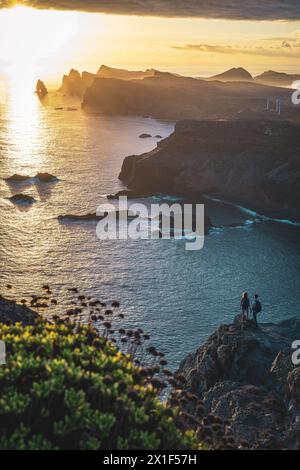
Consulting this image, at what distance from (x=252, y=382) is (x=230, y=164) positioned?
104220 millimetres

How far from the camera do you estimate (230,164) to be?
461ft

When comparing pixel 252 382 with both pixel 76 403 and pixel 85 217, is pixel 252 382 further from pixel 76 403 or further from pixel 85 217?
pixel 85 217

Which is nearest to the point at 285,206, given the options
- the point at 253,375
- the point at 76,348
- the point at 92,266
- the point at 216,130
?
the point at 216,130

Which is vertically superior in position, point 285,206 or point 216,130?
point 216,130

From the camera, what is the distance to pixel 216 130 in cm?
14800

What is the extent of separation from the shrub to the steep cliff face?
103 metres

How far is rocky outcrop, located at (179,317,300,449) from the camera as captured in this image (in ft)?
110

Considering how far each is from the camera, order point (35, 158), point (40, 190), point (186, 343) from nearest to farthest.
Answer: point (186, 343) < point (40, 190) < point (35, 158)

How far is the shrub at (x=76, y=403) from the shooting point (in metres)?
21.5

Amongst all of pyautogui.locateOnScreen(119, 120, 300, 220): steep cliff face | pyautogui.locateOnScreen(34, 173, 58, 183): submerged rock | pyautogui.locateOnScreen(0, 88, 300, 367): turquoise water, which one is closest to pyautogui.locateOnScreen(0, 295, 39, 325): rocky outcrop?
pyautogui.locateOnScreen(0, 88, 300, 367): turquoise water

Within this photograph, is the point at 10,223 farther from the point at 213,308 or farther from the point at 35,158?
the point at 35,158

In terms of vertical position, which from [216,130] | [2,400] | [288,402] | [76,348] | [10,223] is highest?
[216,130]

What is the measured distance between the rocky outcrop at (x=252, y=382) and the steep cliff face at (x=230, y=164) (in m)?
81.1
